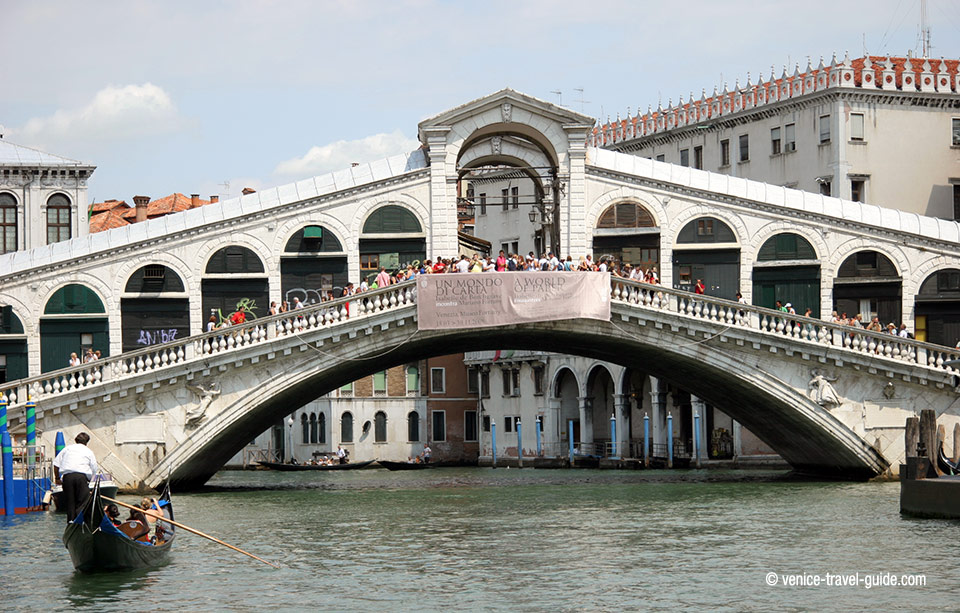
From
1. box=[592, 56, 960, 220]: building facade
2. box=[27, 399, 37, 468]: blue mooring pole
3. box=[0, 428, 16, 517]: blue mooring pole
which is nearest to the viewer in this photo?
box=[0, 428, 16, 517]: blue mooring pole

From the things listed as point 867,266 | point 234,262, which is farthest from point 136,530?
point 867,266

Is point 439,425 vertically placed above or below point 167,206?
below

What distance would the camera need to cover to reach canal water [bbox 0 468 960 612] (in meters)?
18.5

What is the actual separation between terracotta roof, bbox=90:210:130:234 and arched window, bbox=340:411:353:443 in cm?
1277

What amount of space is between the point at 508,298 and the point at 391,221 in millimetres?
4257

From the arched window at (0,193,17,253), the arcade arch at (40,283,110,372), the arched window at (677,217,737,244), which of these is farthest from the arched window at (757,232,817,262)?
the arched window at (0,193,17,253)

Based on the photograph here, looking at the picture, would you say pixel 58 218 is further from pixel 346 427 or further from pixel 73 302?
pixel 346 427

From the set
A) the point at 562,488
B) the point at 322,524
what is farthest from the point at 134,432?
the point at 562,488

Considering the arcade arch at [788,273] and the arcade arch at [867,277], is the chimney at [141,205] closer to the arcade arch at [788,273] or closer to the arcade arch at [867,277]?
the arcade arch at [788,273]

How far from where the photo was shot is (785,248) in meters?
38.3

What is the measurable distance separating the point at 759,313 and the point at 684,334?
71.9 inches

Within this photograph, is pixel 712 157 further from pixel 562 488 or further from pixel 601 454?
pixel 562 488

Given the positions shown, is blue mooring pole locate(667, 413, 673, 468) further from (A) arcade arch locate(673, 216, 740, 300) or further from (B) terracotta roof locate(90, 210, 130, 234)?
(B) terracotta roof locate(90, 210, 130, 234)

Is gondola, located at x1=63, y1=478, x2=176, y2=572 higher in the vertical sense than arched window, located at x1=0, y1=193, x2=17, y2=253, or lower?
lower
